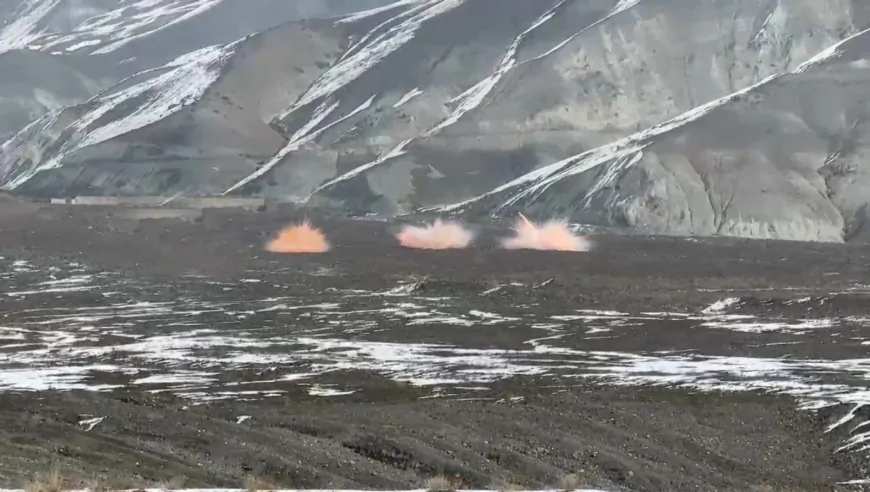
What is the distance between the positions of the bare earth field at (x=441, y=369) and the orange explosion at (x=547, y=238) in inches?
170

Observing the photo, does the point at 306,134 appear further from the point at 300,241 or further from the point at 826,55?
the point at 826,55

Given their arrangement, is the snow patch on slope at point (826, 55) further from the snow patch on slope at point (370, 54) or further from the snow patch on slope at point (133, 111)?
the snow patch on slope at point (133, 111)

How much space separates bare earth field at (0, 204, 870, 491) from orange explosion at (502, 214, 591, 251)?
433 centimetres

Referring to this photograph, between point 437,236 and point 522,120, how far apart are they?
28916 millimetres

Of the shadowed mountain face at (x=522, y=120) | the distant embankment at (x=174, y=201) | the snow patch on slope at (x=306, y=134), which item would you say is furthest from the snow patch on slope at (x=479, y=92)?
the snow patch on slope at (x=306, y=134)

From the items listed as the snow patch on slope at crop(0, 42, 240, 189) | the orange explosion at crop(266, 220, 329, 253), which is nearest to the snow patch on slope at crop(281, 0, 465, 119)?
the snow patch on slope at crop(0, 42, 240, 189)

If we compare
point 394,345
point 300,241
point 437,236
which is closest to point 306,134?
point 300,241

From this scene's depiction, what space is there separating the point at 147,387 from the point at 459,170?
231ft

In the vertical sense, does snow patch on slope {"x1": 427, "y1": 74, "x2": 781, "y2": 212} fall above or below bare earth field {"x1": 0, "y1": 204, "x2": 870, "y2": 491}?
above

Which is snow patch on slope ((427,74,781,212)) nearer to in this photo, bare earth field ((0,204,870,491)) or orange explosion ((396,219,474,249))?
orange explosion ((396,219,474,249))

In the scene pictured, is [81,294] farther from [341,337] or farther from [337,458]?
[337,458]

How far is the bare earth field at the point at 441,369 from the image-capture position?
21.4m

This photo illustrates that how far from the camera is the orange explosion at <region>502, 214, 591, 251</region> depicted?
7088 centimetres

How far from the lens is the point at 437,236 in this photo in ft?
253
